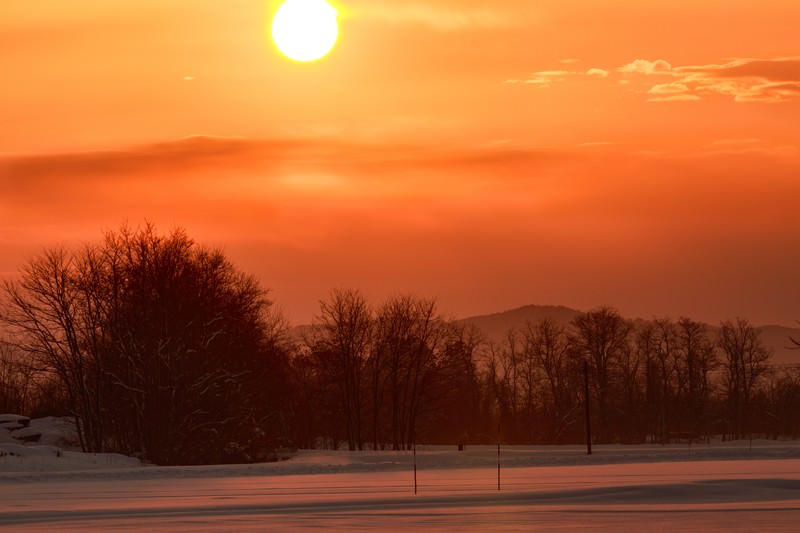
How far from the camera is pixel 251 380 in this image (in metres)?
72.8

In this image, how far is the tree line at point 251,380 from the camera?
65.6 meters

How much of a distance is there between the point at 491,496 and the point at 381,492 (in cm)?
415

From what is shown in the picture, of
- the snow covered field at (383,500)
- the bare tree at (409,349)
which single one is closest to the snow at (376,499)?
the snow covered field at (383,500)

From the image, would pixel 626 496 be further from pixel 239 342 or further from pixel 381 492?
pixel 239 342

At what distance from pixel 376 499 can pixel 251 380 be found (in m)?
42.4

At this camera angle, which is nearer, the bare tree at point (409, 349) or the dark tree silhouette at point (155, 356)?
the dark tree silhouette at point (155, 356)

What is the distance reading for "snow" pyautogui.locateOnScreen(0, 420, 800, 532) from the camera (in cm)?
2427

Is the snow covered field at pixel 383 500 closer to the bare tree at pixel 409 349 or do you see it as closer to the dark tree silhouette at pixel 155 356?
the dark tree silhouette at pixel 155 356

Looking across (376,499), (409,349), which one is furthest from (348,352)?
(376,499)

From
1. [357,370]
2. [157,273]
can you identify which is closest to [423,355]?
[357,370]

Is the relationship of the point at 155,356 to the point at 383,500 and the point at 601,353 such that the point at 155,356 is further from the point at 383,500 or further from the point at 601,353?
the point at 601,353

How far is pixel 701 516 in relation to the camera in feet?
82.6

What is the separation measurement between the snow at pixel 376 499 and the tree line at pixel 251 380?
472 inches

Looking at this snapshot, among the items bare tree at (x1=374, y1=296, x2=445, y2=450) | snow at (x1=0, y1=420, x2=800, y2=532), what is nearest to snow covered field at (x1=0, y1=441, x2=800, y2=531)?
snow at (x1=0, y1=420, x2=800, y2=532)
